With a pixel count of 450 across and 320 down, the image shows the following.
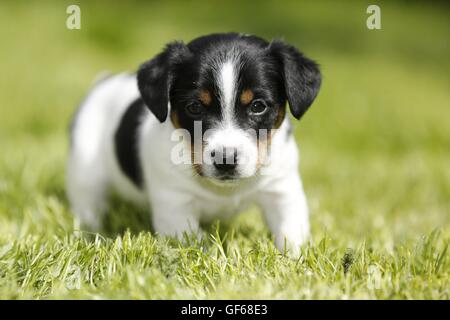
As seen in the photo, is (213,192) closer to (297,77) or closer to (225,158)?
(225,158)

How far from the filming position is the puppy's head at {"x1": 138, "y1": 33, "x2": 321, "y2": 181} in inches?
149

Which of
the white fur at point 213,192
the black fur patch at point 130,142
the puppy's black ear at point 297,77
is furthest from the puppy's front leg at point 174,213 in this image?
the puppy's black ear at point 297,77

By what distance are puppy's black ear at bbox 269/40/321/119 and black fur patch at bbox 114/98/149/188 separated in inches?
45.2

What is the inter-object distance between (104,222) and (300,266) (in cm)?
206

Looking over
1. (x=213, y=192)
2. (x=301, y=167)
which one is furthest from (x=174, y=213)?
(x=301, y=167)

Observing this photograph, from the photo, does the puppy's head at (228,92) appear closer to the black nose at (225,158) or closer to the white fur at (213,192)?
the black nose at (225,158)

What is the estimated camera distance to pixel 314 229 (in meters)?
5.08

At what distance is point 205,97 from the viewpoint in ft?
12.6

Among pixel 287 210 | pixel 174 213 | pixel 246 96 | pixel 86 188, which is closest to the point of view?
pixel 246 96

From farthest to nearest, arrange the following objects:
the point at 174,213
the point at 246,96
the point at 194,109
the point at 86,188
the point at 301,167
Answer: the point at 301,167
the point at 86,188
the point at 174,213
the point at 194,109
the point at 246,96

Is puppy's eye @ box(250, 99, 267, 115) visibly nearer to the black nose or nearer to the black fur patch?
the black nose

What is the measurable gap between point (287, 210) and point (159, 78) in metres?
1.21
